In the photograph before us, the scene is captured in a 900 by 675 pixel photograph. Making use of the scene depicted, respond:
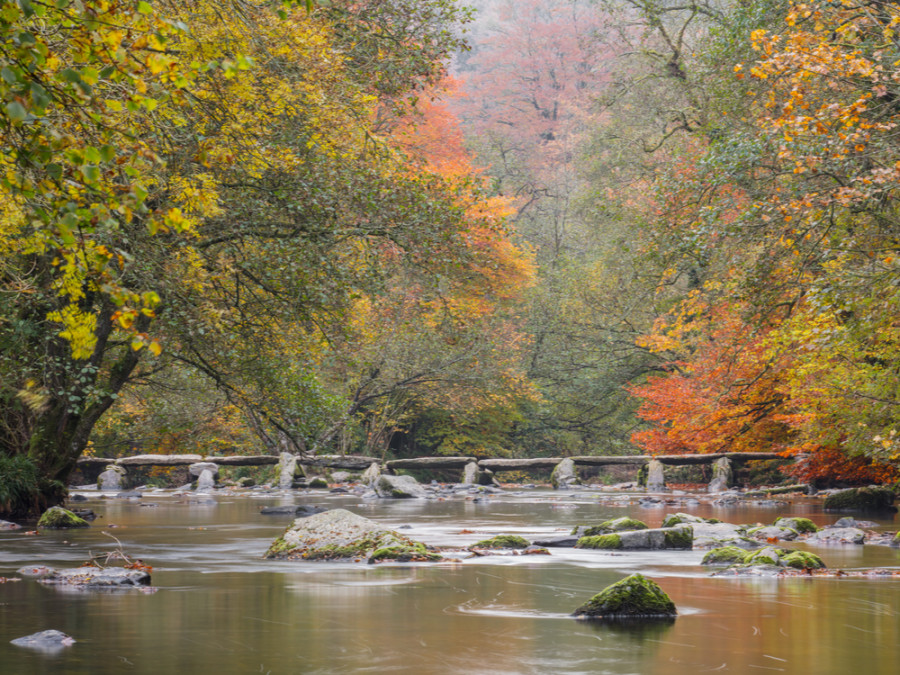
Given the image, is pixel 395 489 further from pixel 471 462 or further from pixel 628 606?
pixel 628 606

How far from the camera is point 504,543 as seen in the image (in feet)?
38.4

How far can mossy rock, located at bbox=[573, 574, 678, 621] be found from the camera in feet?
22.1

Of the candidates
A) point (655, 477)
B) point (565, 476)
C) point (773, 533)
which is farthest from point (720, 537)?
point (565, 476)

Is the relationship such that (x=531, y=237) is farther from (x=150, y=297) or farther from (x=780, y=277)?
(x=150, y=297)

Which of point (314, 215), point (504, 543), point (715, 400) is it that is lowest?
point (504, 543)

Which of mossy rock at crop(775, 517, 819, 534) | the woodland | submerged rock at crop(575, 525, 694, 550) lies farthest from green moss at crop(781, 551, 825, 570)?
mossy rock at crop(775, 517, 819, 534)

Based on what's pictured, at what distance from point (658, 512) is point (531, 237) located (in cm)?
2715

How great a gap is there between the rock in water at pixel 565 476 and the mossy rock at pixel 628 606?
82.3ft

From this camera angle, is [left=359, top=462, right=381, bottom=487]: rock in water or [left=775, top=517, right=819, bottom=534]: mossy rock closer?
[left=775, top=517, right=819, bottom=534]: mossy rock

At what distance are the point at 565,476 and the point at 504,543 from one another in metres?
20.5

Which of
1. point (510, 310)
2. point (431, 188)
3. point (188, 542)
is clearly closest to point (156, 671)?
point (188, 542)

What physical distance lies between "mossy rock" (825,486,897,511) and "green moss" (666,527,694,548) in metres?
8.59

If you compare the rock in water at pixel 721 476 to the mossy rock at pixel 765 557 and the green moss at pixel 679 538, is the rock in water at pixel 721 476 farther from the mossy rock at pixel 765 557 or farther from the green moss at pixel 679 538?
the mossy rock at pixel 765 557

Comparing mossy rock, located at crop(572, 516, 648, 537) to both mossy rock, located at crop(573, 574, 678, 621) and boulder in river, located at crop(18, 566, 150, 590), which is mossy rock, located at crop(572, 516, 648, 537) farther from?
boulder in river, located at crop(18, 566, 150, 590)
